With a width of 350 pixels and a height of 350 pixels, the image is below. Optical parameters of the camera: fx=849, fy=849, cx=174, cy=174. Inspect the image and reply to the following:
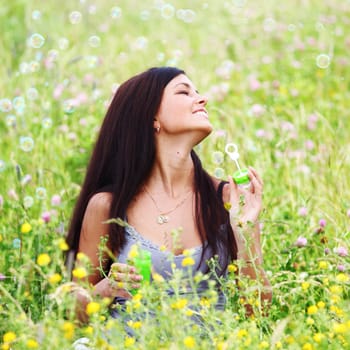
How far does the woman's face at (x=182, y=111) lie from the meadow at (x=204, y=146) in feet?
1.24

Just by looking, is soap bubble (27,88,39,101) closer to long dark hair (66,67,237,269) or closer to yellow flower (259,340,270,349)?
long dark hair (66,67,237,269)

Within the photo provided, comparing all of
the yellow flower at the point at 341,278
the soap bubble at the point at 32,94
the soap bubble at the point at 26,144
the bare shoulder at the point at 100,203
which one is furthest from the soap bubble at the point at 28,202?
the yellow flower at the point at 341,278

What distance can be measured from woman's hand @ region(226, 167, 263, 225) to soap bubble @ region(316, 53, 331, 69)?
2821 mm

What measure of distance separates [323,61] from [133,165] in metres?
2.83

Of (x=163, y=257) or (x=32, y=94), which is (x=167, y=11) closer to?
(x=32, y=94)

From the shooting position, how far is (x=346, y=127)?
179 inches

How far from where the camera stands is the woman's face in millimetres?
2668

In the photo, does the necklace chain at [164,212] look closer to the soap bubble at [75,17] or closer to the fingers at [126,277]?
the fingers at [126,277]

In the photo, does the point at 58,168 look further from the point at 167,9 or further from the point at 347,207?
the point at 167,9

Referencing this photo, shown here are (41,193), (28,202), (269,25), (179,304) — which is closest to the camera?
(179,304)

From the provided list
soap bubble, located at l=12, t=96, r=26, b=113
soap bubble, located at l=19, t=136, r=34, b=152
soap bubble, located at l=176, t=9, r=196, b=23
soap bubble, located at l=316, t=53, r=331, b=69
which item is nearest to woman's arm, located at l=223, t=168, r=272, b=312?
soap bubble, located at l=19, t=136, r=34, b=152

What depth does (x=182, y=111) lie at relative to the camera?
8.90ft

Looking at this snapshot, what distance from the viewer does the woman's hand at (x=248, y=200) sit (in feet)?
8.30

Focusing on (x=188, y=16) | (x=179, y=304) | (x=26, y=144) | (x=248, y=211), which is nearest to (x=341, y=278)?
(x=248, y=211)
